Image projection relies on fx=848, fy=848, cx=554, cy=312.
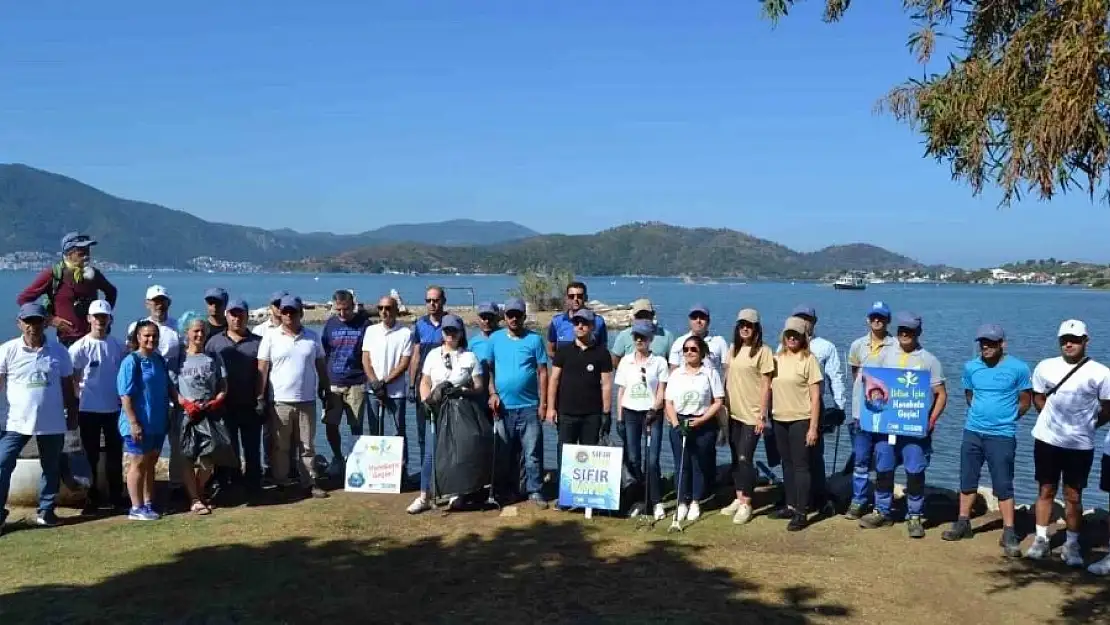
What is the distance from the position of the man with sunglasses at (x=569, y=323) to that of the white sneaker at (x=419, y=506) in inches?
75.1

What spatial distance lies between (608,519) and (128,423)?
177 inches

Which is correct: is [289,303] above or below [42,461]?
above

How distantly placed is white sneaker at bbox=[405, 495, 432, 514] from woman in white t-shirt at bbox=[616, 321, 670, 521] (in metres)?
2.10

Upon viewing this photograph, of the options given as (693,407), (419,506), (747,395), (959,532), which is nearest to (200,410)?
(419,506)

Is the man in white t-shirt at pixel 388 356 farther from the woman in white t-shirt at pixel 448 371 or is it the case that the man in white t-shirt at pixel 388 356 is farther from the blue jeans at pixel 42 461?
the blue jeans at pixel 42 461

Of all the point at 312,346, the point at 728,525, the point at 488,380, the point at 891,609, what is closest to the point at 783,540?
the point at 728,525

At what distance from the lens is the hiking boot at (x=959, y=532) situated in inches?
290

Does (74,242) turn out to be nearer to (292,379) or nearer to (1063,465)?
(292,379)

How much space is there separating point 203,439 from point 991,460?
23.2ft

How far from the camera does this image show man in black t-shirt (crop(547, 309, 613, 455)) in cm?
806

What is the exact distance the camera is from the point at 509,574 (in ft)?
21.2

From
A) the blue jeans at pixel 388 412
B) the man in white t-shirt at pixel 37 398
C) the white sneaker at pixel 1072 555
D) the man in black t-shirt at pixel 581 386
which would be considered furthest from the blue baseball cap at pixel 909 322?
the man in white t-shirt at pixel 37 398

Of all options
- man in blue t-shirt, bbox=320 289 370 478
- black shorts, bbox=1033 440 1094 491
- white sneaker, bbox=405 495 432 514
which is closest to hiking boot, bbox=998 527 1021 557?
black shorts, bbox=1033 440 1094 491

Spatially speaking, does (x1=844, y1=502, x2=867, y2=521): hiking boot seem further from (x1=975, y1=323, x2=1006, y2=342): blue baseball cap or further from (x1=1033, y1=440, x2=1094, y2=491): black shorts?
(x1=975, y1=323, x2=1006, y2=342): blue baseball cap
